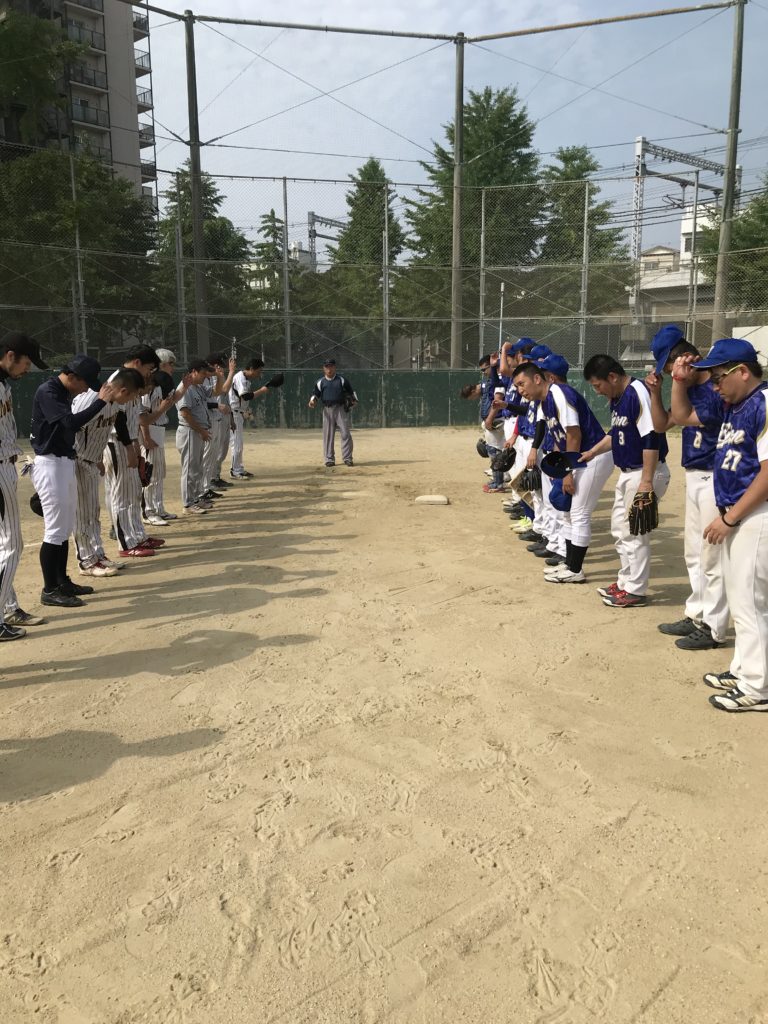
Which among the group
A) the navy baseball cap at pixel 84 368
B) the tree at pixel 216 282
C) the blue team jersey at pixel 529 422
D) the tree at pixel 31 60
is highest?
the tree at pixel 31 60

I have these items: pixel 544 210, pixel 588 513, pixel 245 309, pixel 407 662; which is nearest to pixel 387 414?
pixel 245 309

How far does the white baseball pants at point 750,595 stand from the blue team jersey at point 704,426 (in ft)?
3.05

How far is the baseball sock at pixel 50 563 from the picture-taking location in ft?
19.6

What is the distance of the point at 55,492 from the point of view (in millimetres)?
5793

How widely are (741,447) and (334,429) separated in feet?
33.5

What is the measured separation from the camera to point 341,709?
4.21m

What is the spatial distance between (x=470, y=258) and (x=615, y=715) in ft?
65.5

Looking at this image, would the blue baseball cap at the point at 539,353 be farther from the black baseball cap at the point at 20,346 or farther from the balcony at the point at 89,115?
the balcony at the point at 89,115

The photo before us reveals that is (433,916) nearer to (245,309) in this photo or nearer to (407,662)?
(407,662)

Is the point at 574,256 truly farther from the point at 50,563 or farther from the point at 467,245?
the point at 50,563

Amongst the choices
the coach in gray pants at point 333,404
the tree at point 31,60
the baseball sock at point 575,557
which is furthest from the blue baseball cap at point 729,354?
the tree at point 31,60

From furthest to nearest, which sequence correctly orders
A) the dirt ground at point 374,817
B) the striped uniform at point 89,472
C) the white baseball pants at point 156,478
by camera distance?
the white baseball pants at point 156,478 → the striped uniform at point 89,472 → the dirt ground at point 374,817

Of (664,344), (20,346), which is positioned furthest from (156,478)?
(664,344)

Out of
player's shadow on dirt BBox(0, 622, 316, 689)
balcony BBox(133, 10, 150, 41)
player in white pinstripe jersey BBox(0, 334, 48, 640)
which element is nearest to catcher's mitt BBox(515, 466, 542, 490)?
player's shadow on dirt BBox(0, 622, 316, 689)
